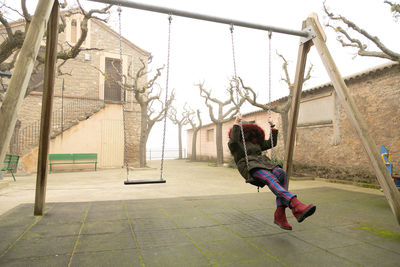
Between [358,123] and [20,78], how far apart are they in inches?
128

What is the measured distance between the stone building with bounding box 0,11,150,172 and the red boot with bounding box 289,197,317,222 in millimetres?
10123

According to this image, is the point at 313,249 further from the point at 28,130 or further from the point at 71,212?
the point at 28,130

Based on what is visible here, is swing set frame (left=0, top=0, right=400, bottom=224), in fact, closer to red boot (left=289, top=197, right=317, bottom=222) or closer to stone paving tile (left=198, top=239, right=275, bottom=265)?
red boot (left=289, top=197, right=317, bottom=222)

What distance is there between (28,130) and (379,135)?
13.6 m

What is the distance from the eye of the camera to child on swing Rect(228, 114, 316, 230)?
2.38 metres

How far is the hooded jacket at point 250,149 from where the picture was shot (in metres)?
2.74

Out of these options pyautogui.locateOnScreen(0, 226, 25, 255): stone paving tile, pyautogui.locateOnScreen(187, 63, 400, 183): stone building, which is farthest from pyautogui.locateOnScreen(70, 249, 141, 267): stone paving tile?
pyautogui.locateOnScreen(187, 63, 400, 183): stone building

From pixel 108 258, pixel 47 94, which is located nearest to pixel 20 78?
pixel 47 94

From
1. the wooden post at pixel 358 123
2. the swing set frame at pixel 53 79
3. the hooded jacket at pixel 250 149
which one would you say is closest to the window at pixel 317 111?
the swing set frame at pixel 53 79

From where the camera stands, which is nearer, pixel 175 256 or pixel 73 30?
pixel 175 256

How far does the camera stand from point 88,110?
13.4 m

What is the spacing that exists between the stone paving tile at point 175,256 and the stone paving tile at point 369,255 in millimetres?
1155

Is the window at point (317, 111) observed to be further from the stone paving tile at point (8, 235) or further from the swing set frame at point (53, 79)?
the stone paving tile at point (8, 235)

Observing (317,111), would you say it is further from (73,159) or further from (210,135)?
(210,135)
